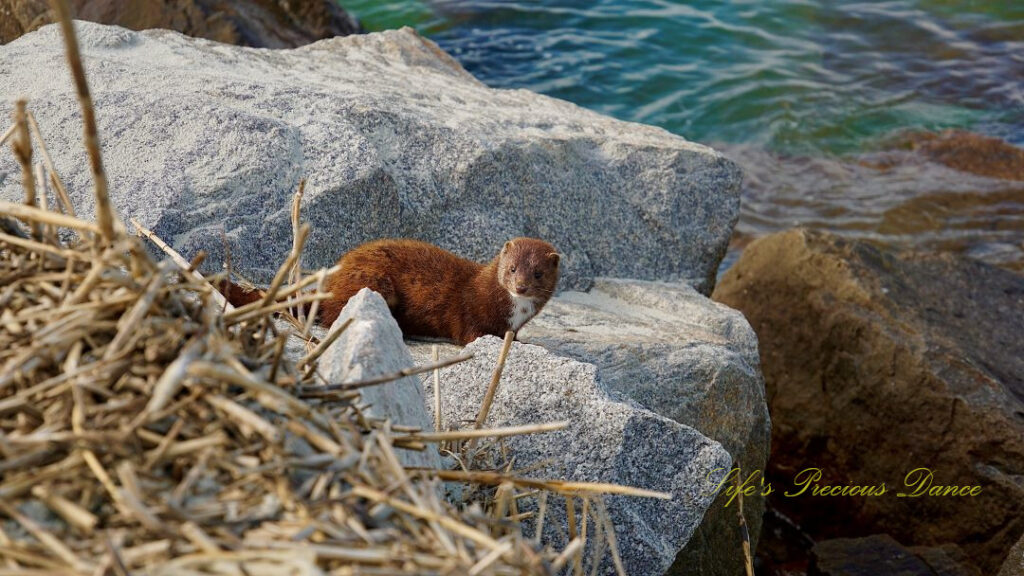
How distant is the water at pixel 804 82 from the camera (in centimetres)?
1148

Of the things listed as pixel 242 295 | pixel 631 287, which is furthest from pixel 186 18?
pixel 242 295

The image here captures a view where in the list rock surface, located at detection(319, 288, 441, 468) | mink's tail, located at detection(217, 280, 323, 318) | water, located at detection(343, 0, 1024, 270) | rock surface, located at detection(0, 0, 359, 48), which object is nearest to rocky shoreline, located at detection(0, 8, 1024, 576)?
rock surface, located at detection(319, 288, 441, 468)

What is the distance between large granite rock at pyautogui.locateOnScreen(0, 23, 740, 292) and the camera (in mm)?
5312

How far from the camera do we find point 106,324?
8.15ft

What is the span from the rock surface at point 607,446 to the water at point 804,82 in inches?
276

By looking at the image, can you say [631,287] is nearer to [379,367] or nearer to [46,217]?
[379,367]

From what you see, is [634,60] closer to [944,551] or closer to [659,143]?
[659,143]

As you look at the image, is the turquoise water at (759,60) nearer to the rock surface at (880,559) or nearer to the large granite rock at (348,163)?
the large granite rock at (348,163)

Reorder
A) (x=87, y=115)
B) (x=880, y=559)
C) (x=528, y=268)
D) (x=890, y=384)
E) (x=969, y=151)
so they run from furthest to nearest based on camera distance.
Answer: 1. (x=969, y=151)
2. (x=890, y=384)
3. (x=880, y=559)
4. (x=528, y=268)
5. (x=87, y=115)

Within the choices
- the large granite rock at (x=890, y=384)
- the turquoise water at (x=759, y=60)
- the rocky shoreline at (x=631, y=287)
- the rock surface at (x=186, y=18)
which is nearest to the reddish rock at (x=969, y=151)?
the turquoise water at (x=759, y=60)

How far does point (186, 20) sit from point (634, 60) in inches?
255

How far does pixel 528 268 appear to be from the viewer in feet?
18.4

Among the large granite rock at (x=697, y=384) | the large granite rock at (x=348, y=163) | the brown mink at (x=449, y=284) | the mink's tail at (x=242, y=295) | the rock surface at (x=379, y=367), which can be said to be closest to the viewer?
the rock surface at (x=379, y=367)

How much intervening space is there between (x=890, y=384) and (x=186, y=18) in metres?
7.02
